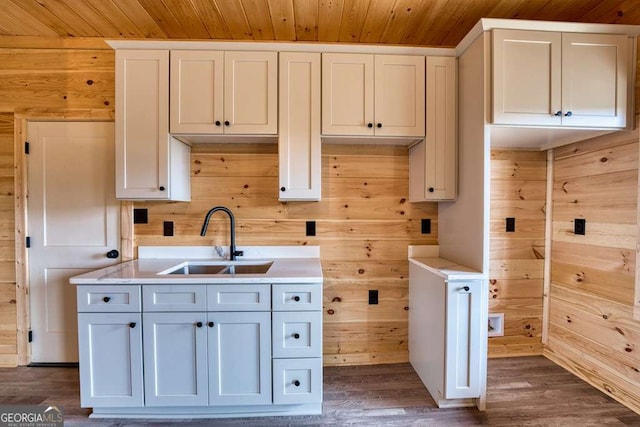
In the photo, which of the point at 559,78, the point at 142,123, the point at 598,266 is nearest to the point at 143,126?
the point at 142,123

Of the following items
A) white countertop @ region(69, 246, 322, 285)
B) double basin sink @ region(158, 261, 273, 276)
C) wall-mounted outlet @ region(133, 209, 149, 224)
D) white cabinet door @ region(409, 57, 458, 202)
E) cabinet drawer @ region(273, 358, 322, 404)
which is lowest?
cabinet drawer @ region(273, 358, 322, 404)

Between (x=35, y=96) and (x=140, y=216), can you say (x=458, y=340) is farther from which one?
(x=35, y=96)

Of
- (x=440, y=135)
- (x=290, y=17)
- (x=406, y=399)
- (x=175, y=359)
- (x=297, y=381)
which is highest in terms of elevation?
(x=290, y=17)

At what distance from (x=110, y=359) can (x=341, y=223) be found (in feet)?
5.41

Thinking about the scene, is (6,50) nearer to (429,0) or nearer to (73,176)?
(73,176)

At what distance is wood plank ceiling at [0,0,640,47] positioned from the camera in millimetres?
1725

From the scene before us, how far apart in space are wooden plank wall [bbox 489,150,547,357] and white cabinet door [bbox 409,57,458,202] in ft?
1.78

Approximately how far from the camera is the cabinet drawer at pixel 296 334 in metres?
1.57

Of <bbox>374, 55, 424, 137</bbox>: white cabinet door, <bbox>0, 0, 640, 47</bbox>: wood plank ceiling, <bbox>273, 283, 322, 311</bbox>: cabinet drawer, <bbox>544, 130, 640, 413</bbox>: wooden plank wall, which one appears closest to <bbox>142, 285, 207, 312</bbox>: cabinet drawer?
<bbox>273, 283, 322, 311</bbox>: cabinet drawer

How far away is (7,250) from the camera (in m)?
2.07

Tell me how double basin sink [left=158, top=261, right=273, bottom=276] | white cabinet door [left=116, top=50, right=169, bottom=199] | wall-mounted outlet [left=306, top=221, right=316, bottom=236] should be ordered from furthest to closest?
wall-mounted outlet [left=306, top=221, right=316, bottom=236]
double basin sink [left=158, top=261, right=273, bottom=276]
white cabinet door [left=116, top=50, right=169, bottom=199]

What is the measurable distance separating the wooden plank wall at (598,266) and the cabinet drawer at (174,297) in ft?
8.17

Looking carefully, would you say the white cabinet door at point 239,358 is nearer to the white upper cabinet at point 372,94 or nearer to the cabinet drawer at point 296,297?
the cabinet drawer at point 296,297

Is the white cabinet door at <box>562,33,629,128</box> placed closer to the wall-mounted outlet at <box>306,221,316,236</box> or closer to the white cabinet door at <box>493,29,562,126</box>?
the white cabinet door at <box>493,29,562,126</box>
